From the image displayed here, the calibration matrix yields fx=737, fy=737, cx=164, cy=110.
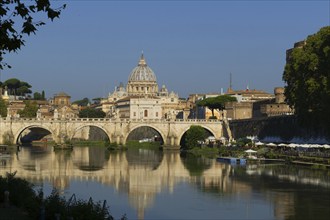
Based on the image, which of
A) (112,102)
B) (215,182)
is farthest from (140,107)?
(215,182)

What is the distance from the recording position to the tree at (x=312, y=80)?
51.8m

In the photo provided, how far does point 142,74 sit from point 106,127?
102 meters

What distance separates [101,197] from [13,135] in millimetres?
59462

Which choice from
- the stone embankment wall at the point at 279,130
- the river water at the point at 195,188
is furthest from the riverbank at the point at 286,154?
the stone embankment wall at the point at 279,130

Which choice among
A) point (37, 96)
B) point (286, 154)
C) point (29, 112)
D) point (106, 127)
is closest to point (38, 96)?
point (37, 96)

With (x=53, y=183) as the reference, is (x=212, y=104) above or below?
above

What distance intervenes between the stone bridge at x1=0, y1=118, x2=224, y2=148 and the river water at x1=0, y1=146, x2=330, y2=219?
3578 cm

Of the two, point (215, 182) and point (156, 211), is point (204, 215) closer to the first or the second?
point (156, 211)

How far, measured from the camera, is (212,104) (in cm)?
12400

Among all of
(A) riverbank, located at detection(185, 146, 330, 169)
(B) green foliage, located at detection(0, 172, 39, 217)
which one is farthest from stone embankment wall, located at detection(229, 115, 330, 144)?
(B) green foliage, located at detection(0, 172, 39, 217)

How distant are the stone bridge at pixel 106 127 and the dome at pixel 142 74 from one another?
9883cm

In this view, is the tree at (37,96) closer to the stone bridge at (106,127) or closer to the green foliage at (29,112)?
the green foliage at (29,112)

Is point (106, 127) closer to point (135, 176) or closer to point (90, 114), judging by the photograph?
point (135, 176)

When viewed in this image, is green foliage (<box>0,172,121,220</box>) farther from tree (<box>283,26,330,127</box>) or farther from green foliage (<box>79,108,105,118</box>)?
green foliage (<box>79,108,105,118</box>)
